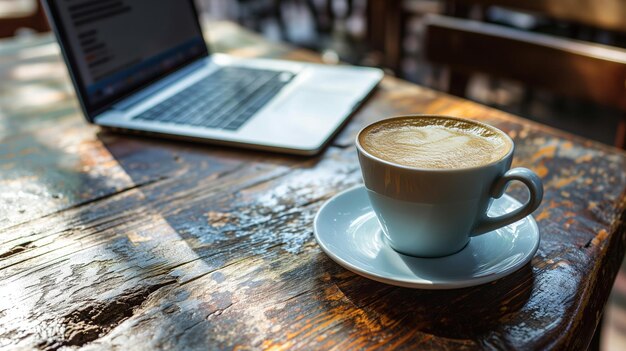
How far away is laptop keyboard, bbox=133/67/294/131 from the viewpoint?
0.80 meters

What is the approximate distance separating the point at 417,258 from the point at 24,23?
5.65ft

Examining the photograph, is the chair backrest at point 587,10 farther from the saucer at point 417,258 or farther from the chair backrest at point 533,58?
the saucer at point 417,258

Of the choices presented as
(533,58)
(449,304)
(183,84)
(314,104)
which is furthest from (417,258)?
(533,58)

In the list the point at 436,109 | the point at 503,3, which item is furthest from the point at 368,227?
the point at 503,3

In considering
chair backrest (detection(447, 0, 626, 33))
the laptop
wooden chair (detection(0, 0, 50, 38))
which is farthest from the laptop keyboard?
wooden chair (detection(0, 0, 50, 38))

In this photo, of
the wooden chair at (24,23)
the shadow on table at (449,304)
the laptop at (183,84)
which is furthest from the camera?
the wooden chair at (24,23)

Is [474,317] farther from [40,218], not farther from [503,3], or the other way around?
[503,3]

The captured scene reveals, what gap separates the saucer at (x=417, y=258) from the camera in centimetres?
43

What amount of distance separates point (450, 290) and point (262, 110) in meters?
0.46

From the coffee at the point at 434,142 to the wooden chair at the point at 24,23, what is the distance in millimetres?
1591

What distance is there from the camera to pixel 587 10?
104 centimetres

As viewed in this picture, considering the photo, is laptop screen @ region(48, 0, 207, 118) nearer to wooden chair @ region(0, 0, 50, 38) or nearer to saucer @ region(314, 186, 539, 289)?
saucer @ region(314, 186, 539, 289)

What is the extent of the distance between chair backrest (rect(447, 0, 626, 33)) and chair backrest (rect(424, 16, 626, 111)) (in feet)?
0.14

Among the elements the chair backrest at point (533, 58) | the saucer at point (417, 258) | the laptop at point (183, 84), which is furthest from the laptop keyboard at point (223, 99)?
the chair backrest at point (533, 58)
